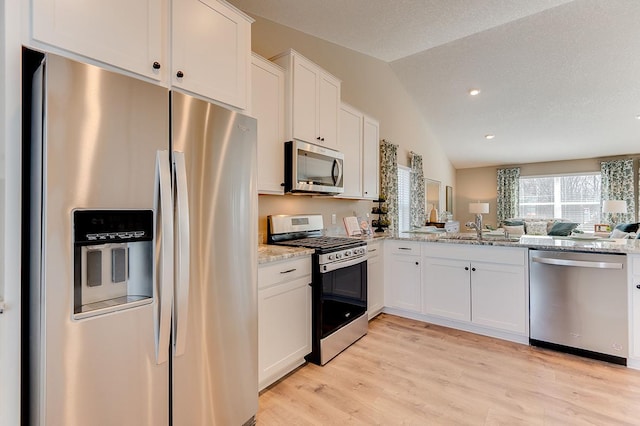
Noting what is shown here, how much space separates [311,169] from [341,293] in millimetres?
1122

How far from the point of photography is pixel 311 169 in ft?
9.20

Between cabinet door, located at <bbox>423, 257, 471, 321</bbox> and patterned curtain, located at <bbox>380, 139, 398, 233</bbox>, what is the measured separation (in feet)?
4.37

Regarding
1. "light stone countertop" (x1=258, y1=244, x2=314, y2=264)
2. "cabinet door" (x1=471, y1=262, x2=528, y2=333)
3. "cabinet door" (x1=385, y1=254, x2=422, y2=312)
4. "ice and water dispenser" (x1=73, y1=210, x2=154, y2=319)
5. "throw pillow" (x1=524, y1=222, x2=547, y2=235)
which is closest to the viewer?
"ice and water dispenser" (x1=73, y1=210, x2=154, y2=319)

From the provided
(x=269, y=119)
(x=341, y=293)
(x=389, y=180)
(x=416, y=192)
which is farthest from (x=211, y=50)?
(x=416, y=192)

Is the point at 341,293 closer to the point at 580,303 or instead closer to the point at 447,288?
the point at 447,288

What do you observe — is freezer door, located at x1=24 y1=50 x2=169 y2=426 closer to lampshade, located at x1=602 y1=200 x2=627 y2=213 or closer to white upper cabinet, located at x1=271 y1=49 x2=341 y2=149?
white upper cabinet, located at x1=271 y1=49 x2=341 y2=149

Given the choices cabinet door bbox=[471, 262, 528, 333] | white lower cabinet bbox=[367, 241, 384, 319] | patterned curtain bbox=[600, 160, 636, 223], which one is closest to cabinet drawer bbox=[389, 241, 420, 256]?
white lower cabinet bbox=[367, 241, 384, 319]

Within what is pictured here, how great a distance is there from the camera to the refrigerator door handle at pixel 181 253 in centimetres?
131

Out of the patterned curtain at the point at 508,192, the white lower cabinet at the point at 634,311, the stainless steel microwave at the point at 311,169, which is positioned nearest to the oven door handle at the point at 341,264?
the stainless steel microwave at the point at 311,169

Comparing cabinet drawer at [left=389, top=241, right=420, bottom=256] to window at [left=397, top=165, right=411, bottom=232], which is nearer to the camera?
cabinet drawer at [left=389, top=241, right=420, bottom=256]

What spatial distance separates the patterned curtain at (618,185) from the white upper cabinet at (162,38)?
30.0 ft

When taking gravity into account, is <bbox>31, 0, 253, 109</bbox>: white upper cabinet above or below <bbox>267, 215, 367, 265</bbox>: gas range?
above

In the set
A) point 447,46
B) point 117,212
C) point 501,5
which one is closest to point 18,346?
point 117,212

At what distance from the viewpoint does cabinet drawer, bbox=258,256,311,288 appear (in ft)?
6.56
